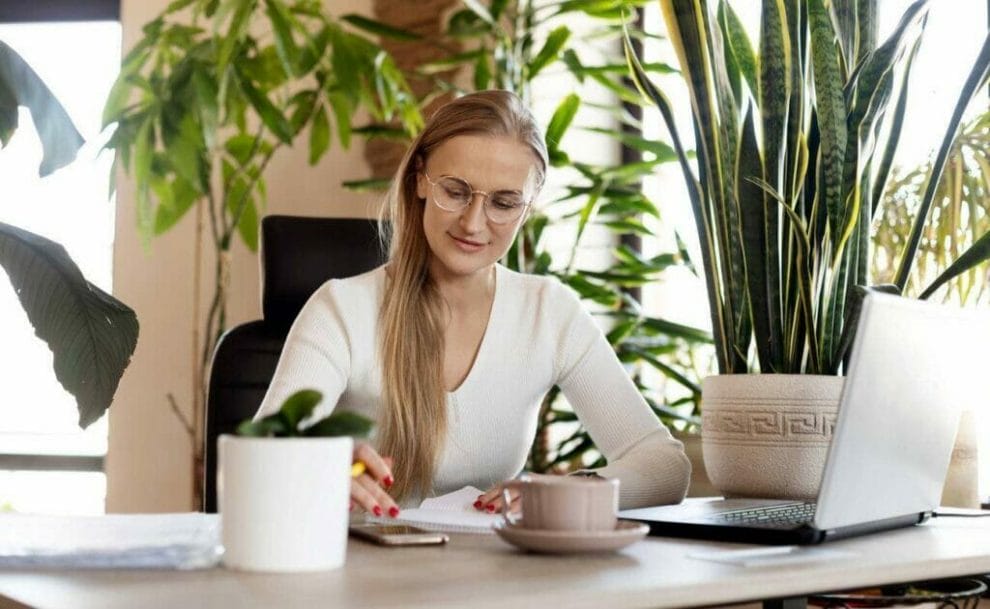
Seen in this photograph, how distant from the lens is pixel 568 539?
109cm

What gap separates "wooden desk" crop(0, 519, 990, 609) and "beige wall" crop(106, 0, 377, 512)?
2.90 meters

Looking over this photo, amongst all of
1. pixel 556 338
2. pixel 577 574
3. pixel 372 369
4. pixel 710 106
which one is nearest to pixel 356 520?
pixel 577 574

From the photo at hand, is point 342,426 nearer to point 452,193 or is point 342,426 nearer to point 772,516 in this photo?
point 772,516

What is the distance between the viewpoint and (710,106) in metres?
1.95

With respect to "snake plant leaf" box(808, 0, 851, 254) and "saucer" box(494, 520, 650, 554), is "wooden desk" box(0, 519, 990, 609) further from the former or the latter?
"snake plant leaf" box(808, 0, 851, 254)

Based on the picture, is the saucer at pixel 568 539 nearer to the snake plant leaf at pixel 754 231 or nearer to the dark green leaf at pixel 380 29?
the snake plant leaf at pixel 754 231

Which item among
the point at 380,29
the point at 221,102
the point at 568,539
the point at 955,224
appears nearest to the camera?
the point at 568,539

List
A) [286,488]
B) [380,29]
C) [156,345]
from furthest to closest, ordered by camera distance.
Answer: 1. [156,345]
2. [380,29]
3. [286,488]

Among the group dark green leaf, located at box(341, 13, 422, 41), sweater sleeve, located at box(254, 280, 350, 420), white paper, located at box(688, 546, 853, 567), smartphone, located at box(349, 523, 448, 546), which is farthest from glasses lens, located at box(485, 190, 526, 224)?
dark green leaf, located at box(341, 13, 422, 41)

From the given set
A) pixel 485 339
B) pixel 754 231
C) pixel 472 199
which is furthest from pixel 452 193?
pixel 754 231

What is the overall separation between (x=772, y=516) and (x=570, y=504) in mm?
350

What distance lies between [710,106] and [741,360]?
38 cm

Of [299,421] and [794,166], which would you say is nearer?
[299,421]

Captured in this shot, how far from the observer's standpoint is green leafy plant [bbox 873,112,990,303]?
7.81 feet
